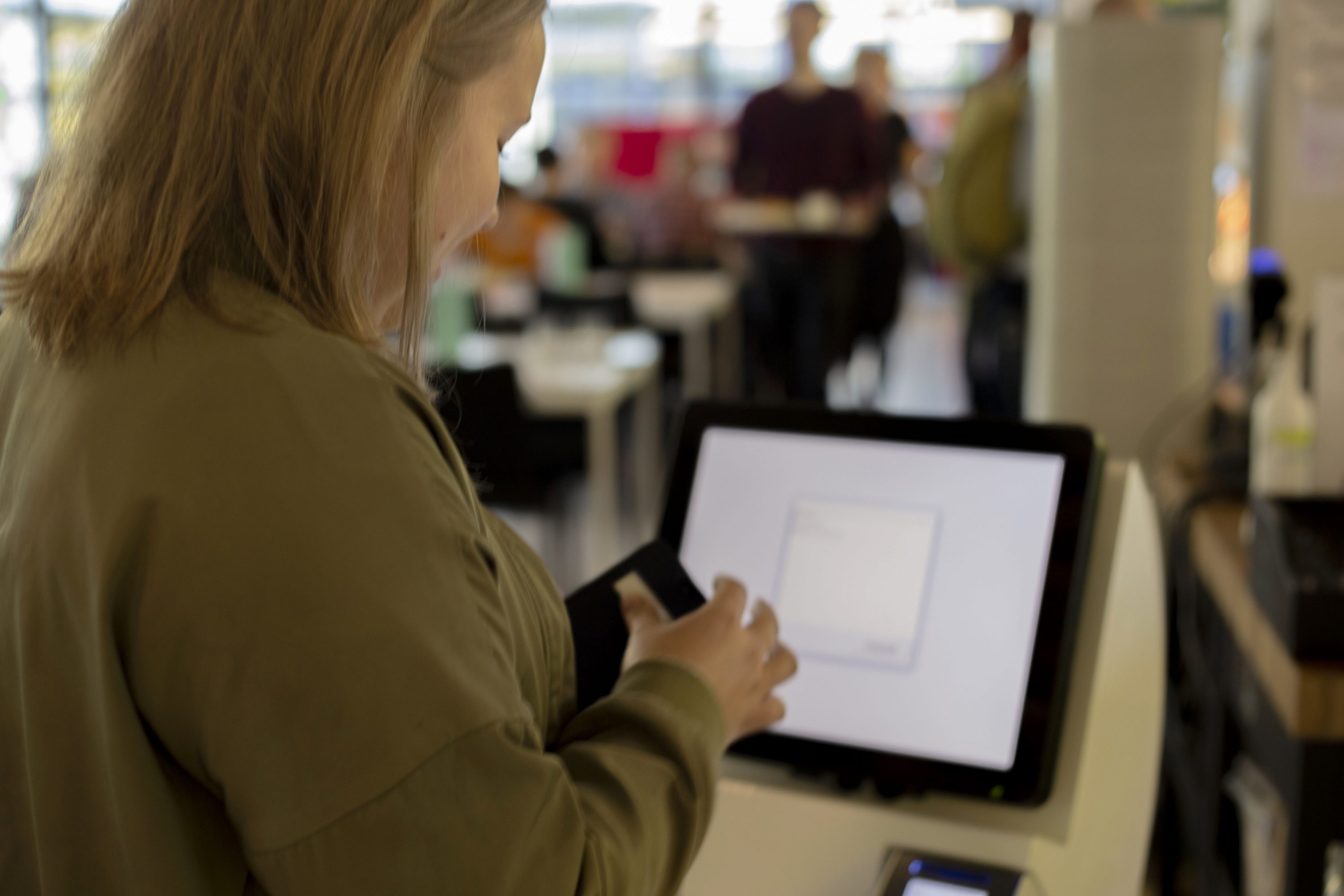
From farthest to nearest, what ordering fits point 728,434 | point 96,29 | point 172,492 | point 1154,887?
point 1154,887 < point 728,434 < point 96,29 < point 172,492

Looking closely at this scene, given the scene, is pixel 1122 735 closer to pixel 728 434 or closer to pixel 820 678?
pixel 820 678

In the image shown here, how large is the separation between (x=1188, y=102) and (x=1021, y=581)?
202 cm

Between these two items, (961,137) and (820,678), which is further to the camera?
(961,137)

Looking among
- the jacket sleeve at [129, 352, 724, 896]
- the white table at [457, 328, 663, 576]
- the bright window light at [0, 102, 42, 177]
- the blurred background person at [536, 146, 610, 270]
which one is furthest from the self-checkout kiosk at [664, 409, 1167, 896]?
the bright window light at [0, 102, 42, 177]

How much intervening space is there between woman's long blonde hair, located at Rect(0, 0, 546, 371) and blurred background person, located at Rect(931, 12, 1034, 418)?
3084 millimetres

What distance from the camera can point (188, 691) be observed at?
21.0 inches

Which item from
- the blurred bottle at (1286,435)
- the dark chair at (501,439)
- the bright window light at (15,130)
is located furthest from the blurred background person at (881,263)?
the bright window light at (15,130)

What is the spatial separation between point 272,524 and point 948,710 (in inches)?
22.2

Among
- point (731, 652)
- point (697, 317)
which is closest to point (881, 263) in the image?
point (697, 317)

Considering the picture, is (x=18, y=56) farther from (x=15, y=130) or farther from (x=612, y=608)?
(x=612, y=608)

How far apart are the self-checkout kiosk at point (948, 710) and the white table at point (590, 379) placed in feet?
7.82

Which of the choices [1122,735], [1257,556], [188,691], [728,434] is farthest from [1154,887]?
[188,691]

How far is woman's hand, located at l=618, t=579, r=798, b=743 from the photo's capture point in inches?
28.9

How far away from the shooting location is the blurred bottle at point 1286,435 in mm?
1772
